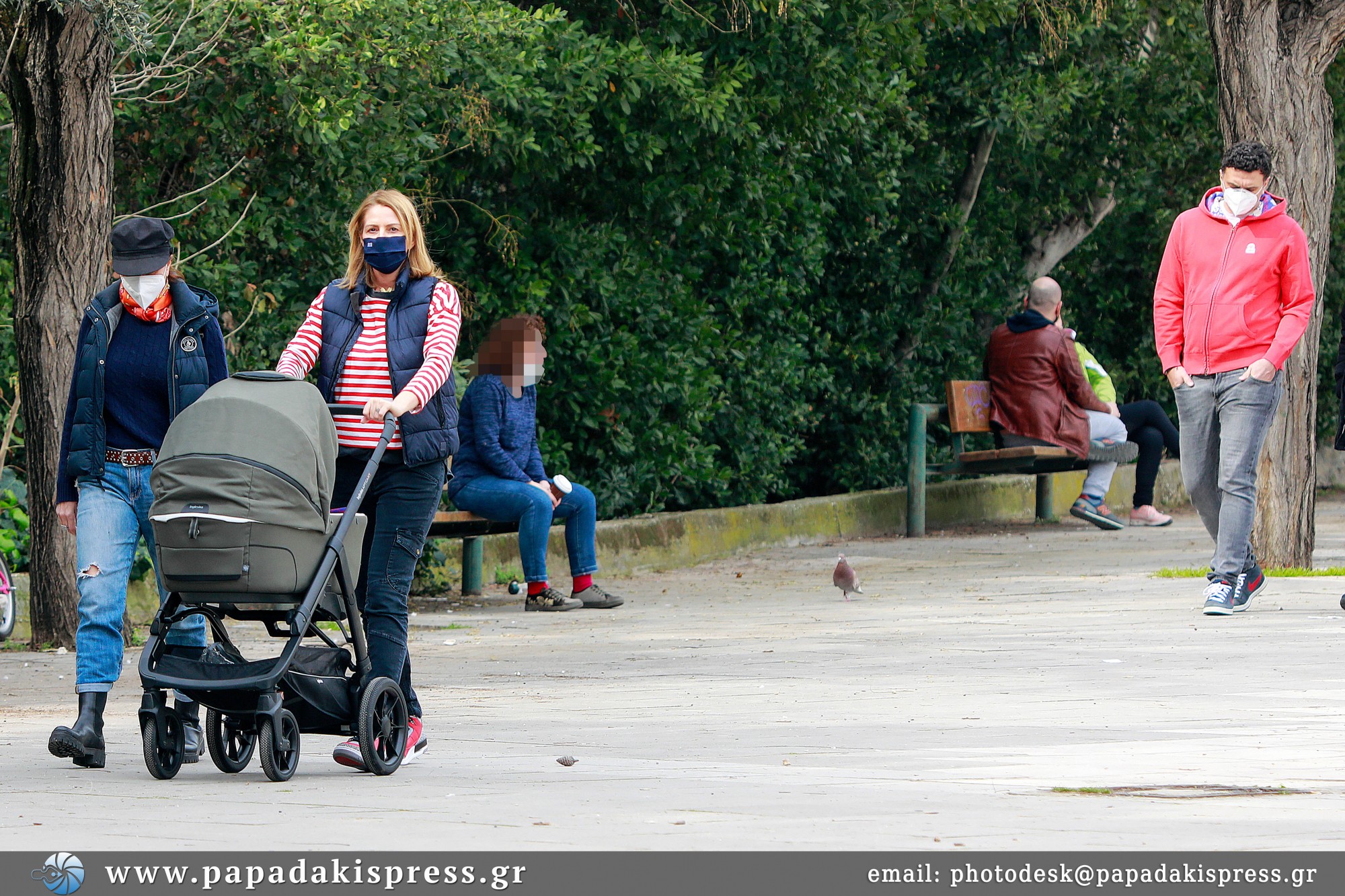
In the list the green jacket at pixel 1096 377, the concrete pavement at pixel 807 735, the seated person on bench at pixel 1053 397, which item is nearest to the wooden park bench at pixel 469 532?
the concrete pavement at pixel 807 735

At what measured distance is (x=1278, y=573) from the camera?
34.2 feet

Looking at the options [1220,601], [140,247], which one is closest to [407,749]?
[140,247]

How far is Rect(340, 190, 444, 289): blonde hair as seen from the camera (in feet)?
19.9

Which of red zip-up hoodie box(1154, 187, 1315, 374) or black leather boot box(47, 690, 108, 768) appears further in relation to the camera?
red zip-up hoodie box(1154, 187, 1315, 374)

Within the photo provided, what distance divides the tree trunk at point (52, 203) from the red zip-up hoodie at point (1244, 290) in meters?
4.92

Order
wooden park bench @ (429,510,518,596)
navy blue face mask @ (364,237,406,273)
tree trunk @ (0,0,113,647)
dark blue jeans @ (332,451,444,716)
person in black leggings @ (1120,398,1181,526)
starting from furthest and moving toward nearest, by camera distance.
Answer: person in black leggings @ (1120,398,1181,526), wooden park bench @ (429,510,518,596), tree trunk @ (0,0,113,647), navy blue face mask @ (364,237,406,273), dark blue jeans @ (332,451,444,716)

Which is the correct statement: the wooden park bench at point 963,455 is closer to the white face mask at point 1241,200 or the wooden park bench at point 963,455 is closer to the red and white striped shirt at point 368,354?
the white face mask at point 1241,200

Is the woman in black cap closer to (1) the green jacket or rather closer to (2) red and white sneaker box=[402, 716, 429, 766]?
(2) red and white sneaker box=[402, 716, 429, 766]

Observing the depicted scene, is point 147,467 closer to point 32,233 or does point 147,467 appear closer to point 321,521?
point 321,521

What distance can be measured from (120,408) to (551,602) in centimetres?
472

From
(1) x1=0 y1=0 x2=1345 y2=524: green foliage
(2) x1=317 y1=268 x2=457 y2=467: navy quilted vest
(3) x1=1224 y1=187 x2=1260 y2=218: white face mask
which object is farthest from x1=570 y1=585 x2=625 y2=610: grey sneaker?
(2) x1=317 y1=268 x2=457 y2=467: navy quilted vest

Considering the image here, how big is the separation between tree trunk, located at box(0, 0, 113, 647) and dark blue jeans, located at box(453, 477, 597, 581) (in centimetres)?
263
